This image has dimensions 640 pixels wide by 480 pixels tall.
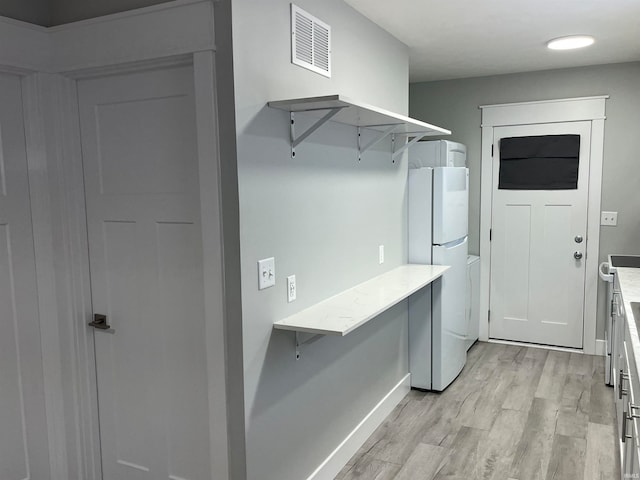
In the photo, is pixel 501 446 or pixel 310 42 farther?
pixel 501 446

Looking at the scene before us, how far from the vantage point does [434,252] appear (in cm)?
374

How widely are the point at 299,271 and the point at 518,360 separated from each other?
9.25 ft

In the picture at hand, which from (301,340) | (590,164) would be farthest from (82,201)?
(590,164)

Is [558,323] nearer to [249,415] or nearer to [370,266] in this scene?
[370,266]

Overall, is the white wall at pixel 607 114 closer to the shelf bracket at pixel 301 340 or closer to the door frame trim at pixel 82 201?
the shelf bracket at pixel 301 340

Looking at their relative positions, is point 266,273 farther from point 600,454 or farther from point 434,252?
point 600,454

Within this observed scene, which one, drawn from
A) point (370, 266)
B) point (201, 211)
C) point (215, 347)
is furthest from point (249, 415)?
point (370, 266)

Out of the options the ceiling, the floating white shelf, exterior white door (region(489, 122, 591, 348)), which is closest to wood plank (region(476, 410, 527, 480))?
exterior white door (region(489, 122, 591, 348))

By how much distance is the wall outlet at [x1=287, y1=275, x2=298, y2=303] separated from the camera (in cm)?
234

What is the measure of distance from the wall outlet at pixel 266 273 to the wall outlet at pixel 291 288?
0.12m

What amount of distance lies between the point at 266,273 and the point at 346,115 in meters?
0.85

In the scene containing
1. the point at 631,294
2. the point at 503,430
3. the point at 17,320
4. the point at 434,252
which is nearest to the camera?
the point at 17,320

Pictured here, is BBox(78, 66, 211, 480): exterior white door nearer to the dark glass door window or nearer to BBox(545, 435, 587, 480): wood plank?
BBox(545, 435, 587, 480): wood plank

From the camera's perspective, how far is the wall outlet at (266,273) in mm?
2133
